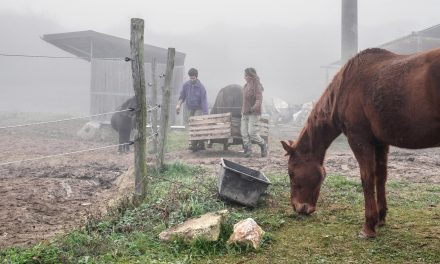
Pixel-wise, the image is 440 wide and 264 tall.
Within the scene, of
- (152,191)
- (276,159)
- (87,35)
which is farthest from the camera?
(87,35)

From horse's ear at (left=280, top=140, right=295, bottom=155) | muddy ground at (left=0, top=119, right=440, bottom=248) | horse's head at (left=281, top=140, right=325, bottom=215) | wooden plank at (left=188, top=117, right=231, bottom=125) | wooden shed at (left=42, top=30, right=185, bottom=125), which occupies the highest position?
wooden shed at (left=42, top=30, right=185, bottom=125)

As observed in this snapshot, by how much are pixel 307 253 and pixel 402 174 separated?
449 centimetres

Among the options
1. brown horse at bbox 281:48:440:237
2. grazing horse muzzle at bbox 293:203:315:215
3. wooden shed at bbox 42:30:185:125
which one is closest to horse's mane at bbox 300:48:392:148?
brown horse at bbox 281:48:440:237

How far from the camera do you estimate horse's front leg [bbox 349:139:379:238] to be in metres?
3.94

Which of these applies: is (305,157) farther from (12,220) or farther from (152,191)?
(12,220)

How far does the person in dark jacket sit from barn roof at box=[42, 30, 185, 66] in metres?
7.92

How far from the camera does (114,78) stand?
1778cm

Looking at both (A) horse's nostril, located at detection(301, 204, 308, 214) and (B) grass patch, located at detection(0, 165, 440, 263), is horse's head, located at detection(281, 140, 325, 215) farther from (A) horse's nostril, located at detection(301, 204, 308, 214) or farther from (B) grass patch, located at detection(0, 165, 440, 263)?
(B) grass patch, located at detection(0, 165, 440, 263)

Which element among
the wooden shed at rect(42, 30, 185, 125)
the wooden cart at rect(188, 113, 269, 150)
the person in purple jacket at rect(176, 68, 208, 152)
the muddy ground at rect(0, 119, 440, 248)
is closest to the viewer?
the muddy ground at rect(0, 119, 440, 248)

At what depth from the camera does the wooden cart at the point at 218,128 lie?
10492 millimetres

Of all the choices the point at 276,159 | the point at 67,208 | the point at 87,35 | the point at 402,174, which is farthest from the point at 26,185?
the point at 87,35

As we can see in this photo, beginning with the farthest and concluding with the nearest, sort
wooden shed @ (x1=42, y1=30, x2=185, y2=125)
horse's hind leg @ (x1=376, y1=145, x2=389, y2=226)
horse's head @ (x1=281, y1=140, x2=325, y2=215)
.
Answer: wooden shed @ (x1=42, y1=30, x2=185, y2=125) → horse's head @ (x1=281, y1=140, x2=325, y2=215) → horse's hind leg @ (x1=376, y1=145, x2=389, y2=226)

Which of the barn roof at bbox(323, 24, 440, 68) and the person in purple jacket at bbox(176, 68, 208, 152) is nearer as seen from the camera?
the person in purple jacket at bbox(176, 68, 208, 152)

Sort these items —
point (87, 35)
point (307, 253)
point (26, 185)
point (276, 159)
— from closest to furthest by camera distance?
point (307, 253)
point (26, 185)
point (276, 159)
point (87, 35)
